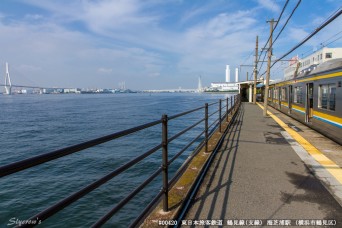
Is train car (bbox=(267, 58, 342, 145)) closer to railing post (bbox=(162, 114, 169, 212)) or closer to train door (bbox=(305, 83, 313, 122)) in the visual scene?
train door (bbox=(305, 83, 313, 122))

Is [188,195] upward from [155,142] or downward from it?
upward

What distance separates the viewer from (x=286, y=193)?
13.7 feet

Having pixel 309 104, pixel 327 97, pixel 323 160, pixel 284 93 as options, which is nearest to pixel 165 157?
pixel 323 160

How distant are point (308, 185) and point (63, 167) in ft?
A: 34.8

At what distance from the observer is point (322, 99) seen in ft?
32.6

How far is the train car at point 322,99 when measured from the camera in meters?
8.23

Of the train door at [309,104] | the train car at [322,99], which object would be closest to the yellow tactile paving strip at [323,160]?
the train car at [322,99]

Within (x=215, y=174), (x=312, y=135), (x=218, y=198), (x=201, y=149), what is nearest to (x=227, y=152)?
(x=201, y=149)

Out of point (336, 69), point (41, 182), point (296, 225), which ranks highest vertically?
point (336, 69)

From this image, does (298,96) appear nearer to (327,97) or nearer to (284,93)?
(327,97)

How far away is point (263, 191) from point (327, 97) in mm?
6717

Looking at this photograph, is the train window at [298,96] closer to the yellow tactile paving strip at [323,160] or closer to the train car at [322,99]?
the train car at [322,99]

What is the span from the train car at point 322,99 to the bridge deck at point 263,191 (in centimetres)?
230

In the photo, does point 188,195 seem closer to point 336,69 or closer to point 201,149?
point 201,149
